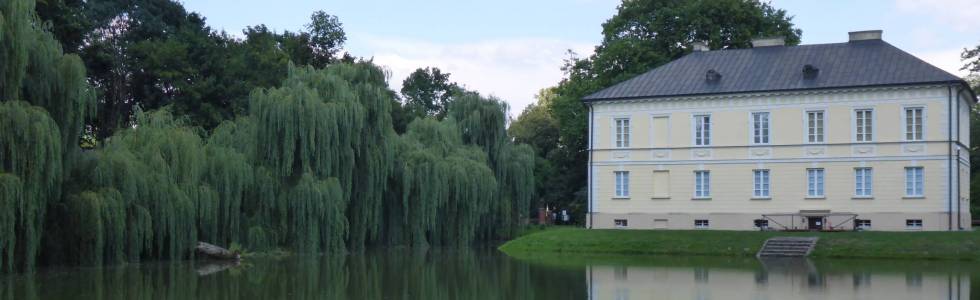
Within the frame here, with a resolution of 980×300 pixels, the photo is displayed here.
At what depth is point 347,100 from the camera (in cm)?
4038

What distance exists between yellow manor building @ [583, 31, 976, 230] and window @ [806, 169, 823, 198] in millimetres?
38

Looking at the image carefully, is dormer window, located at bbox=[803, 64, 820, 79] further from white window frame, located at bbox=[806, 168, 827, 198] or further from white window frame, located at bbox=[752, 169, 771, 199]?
white window frame, located at bbox=[752, 169, 771, 199]

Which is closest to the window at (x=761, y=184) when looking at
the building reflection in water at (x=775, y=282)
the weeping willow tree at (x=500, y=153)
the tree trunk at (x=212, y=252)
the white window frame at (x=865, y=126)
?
the white window frame at (x=865, y=126)

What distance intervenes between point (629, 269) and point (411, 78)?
54.2 meters

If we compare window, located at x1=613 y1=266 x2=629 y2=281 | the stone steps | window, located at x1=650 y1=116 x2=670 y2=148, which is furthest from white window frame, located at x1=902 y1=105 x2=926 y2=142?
window, located at x1=613 y1=266 x2=629 y2=281

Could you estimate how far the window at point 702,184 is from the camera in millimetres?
46375

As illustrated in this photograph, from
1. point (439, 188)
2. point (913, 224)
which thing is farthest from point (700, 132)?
point (439, 188)

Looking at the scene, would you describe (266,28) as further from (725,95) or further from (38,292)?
(38,292)

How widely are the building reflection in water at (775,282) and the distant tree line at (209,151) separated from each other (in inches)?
452

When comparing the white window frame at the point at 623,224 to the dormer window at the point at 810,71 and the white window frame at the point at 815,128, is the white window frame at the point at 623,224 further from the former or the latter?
the dormer window at the point at 810,71

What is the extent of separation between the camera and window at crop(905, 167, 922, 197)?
4262cm

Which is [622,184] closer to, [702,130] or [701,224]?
[701,224]

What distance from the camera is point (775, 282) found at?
1016 inches

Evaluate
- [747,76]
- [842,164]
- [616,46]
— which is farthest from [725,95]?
[616,46]
